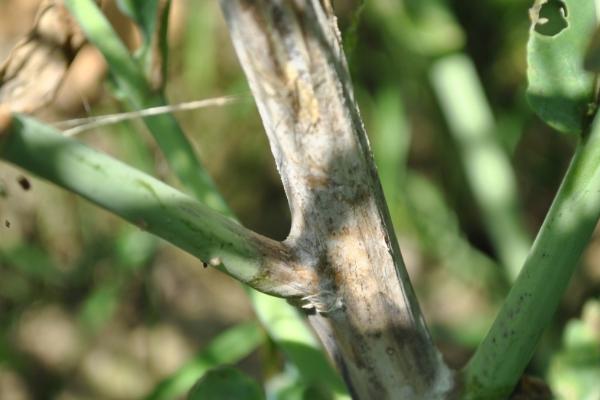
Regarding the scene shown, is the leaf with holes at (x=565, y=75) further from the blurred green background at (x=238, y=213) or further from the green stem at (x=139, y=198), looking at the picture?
the blurred green background at (x=238, y=213)

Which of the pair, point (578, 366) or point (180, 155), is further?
point (578, 366)

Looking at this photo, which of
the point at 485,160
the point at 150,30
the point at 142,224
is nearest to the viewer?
the point at 142,224

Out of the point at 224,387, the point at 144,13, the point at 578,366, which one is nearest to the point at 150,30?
the point at 144,13

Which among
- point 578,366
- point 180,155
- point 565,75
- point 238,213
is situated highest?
point 565,75

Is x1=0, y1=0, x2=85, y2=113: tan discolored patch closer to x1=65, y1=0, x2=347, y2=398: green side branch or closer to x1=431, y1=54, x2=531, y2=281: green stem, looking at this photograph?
x1=65, y1=0, x2=347, y2=398: green side branch

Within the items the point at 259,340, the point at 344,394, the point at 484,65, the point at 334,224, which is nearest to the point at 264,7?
the point at 334,224

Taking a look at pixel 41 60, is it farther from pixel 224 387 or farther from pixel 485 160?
pixel 485 160

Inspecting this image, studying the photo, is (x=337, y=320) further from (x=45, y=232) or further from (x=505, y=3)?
(x=45, y=232)

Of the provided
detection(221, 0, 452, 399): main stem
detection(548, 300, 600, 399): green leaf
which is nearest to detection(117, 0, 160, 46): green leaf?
detection(221, 0, 452, 399): main stem
